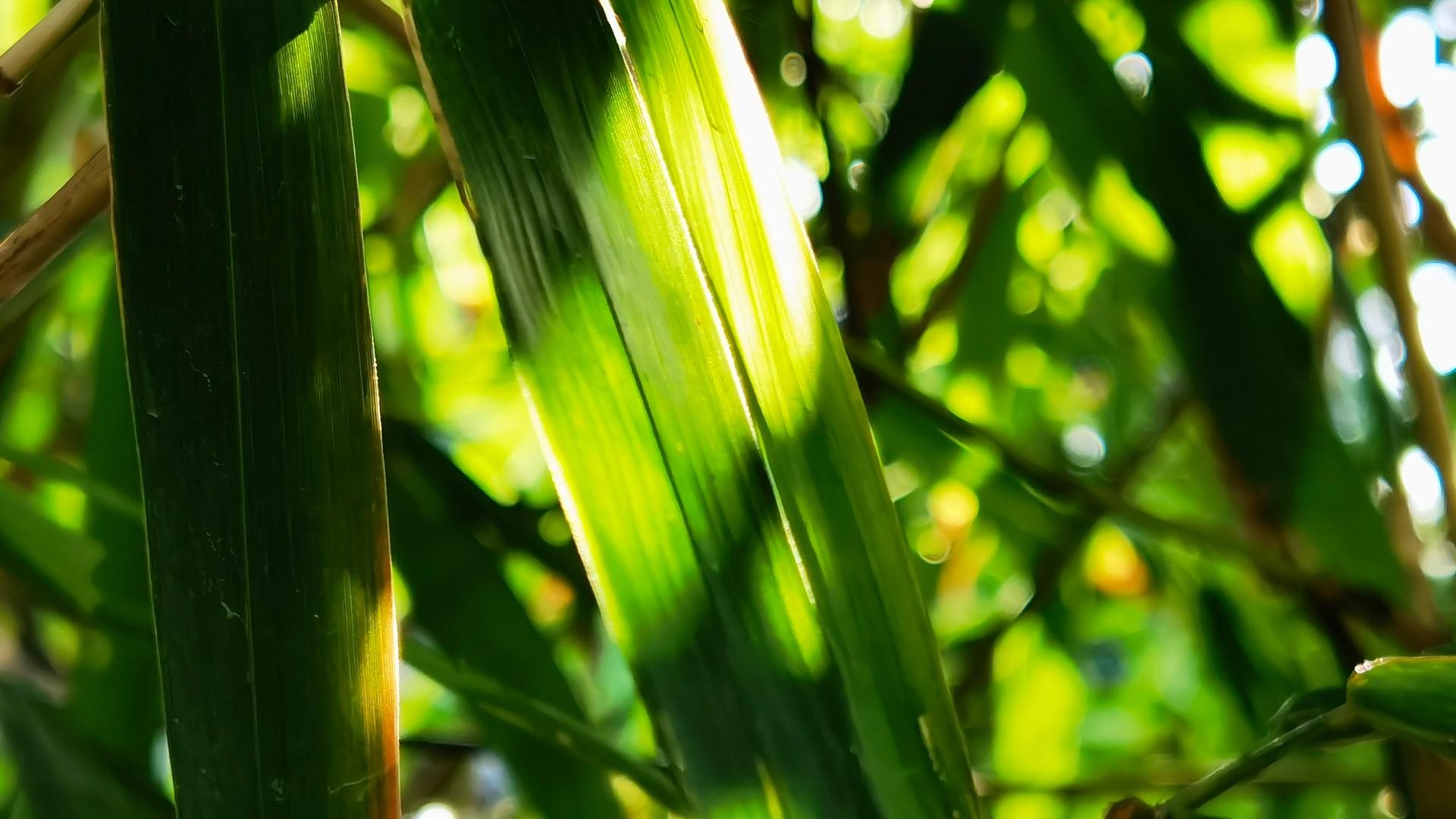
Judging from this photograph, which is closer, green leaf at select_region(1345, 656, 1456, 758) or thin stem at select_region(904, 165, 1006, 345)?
green leaf at select_region(1345, 656, 1456, 758)

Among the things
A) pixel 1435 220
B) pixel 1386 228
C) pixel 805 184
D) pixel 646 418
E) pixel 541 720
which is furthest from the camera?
pixel 805 184

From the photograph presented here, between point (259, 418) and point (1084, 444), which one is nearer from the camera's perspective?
point (259, 418)

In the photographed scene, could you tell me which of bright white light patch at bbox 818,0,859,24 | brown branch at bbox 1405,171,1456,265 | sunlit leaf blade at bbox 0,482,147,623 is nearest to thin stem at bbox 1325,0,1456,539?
brown branch at bbox 1405,171,1456,265

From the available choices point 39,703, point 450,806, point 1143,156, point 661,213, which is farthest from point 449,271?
point 661,213

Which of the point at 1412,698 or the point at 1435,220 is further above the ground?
the point at 1435,220

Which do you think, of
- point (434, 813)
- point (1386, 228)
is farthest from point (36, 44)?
point (434, 813)

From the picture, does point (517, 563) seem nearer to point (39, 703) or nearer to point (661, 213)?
point (39, 703)

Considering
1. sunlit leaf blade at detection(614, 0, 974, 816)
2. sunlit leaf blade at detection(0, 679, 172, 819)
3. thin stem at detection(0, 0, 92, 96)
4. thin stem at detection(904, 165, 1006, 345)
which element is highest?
thin stem at detection(904, 165, 1006, 345)

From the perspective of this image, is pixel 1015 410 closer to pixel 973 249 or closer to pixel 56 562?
pixel 973 249

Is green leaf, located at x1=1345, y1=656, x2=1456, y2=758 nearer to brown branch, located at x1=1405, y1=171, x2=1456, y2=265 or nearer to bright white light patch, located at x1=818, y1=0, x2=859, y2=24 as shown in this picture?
brown branch, located at x1=1405, y1=171, x2=1456, y2=265
